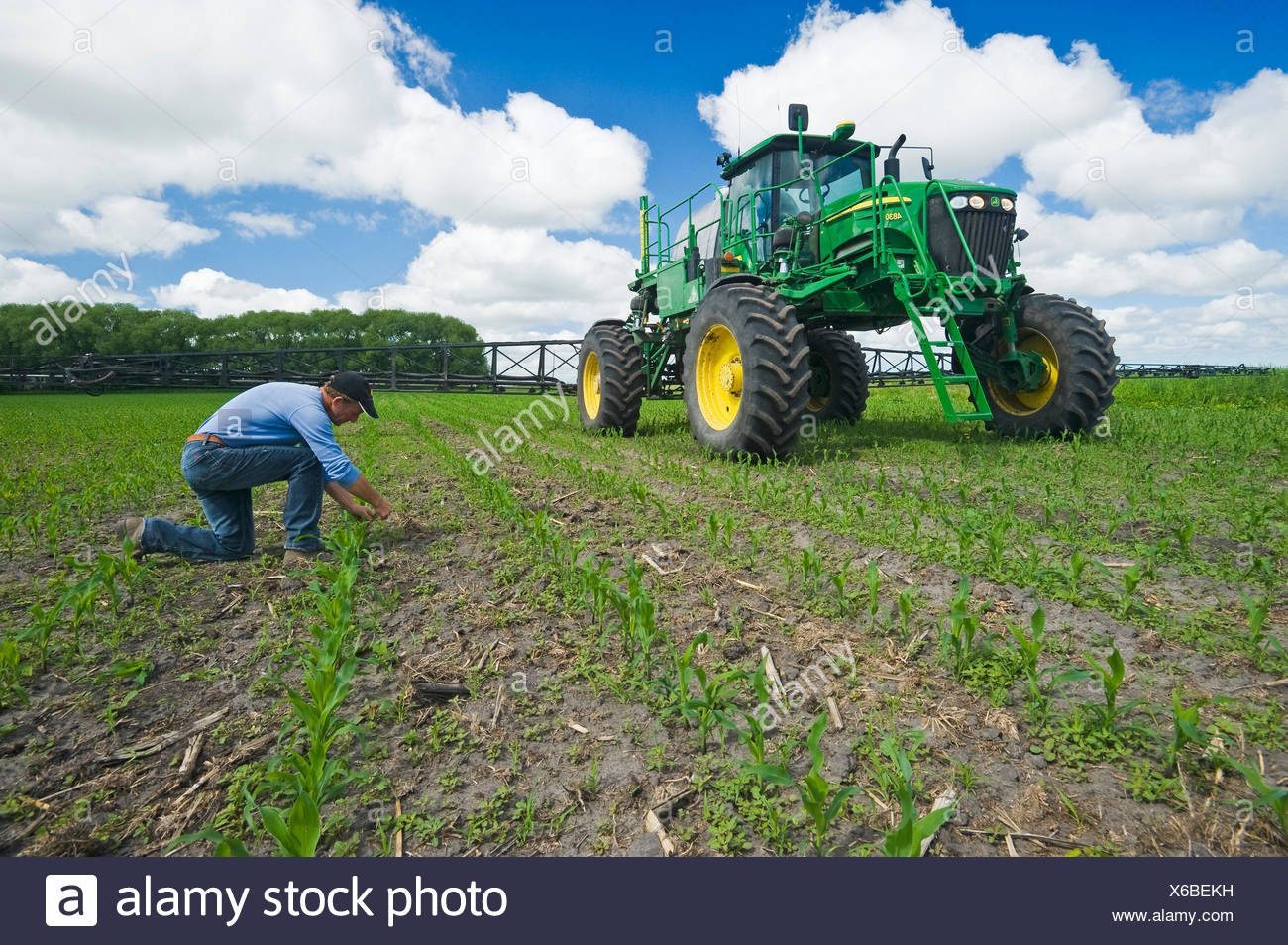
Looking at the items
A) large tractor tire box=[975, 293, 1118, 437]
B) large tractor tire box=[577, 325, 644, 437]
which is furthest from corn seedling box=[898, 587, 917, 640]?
large tractor tire box=[577, 325, 644, 437]

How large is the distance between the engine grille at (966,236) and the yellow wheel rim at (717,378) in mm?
2207

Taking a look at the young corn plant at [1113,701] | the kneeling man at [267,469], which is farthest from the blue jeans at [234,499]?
the young corn plant at [1113,701]

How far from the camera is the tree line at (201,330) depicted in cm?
3384

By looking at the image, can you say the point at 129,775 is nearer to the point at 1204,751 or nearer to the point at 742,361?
the point at 1204,751

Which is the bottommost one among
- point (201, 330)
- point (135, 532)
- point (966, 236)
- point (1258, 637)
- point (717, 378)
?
point (1258, 637)

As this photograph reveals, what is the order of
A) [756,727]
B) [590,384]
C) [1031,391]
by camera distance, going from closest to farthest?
1. [756,727]
2. [1031,391]
3. [590,384]

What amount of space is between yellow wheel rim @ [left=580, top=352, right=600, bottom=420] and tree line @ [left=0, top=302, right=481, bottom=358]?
2175 cm

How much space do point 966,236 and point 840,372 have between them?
2682mm

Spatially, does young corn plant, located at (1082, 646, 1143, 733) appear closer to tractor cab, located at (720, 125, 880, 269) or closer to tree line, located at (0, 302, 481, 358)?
tractor cab, located at (720, 125, 880, 269)

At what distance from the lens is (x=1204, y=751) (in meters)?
2.00

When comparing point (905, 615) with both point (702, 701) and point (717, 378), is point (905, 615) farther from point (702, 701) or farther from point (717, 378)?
point (717, 378)

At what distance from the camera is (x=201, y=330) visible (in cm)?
4128

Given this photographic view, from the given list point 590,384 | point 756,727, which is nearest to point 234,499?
point 756,727

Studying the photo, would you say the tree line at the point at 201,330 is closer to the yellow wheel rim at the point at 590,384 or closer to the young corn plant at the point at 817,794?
the yellow wheel rim at the point at 590,384
